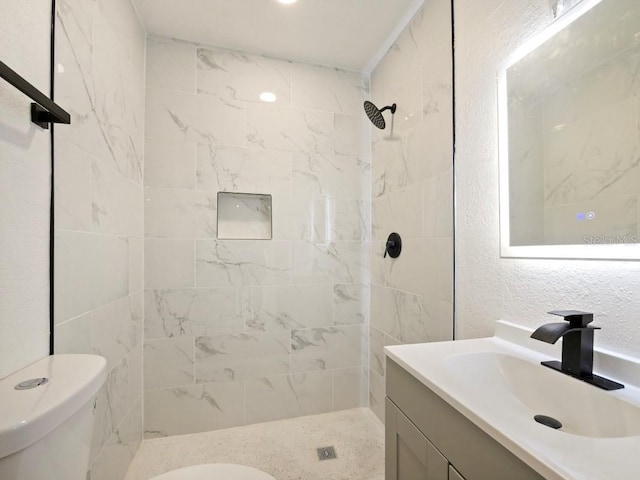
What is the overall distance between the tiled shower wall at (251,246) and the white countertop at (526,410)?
1160 mm

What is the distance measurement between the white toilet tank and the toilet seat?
37 centimetres

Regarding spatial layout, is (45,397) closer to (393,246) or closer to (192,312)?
(192,312)

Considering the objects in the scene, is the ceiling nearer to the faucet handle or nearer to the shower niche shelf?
the shower niche shelf

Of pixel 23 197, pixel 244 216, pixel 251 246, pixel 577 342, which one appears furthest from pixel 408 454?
pixel 244 216

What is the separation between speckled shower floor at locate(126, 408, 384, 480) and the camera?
5.24 feet

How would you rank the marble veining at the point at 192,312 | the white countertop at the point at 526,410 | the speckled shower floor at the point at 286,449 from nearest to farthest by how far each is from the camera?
the white countertop at the point at 526,410 → the speckled shower floor at the point at 286,449 → the marble veining at the point at 192,312

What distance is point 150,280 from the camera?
182 centimetres

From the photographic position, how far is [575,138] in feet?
2.84

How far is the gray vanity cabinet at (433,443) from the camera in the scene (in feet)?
1.89

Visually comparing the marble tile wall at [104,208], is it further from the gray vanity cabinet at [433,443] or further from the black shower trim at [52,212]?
the gray vanity cabinet at [433,443]

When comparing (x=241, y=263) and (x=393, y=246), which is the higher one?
(x=393, y=246)

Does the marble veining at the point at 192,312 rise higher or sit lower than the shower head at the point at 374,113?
lower

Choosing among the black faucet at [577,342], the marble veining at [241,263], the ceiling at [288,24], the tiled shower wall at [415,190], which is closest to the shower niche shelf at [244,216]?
the marble veining at [241,263]

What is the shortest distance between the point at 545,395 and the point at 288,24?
2031 millimetres
